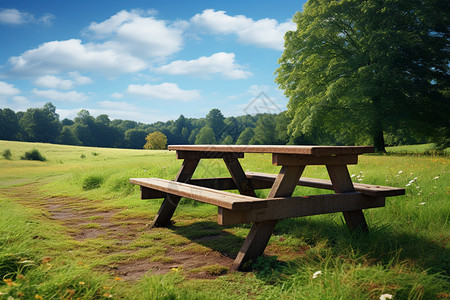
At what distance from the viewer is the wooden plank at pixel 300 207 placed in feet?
9.46

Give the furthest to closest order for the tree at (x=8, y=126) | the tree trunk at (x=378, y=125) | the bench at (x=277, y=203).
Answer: the tree at (x=8, y=126), the tree trunk at (x=378, y=125), the bench at (x=277, y=203)

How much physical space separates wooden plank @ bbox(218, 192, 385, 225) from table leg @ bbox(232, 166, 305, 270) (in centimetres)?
13

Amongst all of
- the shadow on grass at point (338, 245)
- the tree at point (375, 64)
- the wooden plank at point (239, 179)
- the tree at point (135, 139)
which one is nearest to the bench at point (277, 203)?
the shadow on grass at point (338, 245)

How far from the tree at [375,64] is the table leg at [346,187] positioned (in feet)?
48.9

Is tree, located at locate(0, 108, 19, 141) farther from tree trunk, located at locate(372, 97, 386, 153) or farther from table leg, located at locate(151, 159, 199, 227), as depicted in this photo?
table leg, located at locate(151, 159, 199, 227)

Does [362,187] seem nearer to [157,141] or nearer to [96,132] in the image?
[157,141]

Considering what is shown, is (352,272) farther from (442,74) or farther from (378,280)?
(442,74)

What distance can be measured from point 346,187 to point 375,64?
15.8 metres

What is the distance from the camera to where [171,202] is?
4.64m

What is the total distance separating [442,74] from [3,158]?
27.5 metres

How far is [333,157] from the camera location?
3291 mm

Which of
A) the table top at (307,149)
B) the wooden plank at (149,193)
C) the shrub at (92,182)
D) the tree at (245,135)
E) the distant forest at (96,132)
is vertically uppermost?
the distant forest at (96,132)

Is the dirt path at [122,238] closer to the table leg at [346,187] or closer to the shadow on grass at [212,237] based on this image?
the shadow on grass at [212,237]

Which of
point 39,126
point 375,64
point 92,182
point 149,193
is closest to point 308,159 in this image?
point 149,193
